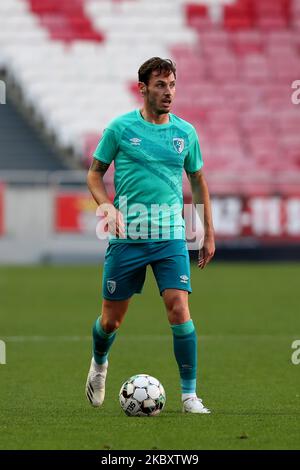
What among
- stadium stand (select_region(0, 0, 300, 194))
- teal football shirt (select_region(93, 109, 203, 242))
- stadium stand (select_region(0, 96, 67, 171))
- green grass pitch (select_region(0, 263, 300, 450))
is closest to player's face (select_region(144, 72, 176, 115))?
teal football shirt (select_region(93, 109, 203, 242))

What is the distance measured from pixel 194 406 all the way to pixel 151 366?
2.77 meters

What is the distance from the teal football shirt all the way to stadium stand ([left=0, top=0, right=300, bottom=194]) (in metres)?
18.6

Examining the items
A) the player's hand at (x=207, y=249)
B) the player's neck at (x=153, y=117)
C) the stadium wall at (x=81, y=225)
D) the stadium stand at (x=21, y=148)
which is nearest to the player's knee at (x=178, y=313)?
the player's hand at (x=207, y=249)

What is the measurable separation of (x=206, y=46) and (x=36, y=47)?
4.36m

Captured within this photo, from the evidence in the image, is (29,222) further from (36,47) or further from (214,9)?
(214,9)

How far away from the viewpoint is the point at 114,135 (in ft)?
24.6

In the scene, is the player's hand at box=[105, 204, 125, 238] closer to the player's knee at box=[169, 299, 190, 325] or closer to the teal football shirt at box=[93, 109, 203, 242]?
the teal football shirt at box=[93, 109, 203, 242]

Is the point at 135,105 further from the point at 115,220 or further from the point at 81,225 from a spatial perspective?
the point at 115,220

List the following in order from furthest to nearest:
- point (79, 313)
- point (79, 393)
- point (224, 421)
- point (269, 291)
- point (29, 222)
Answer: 1. point (29, 222)
2. point (269, 291)
3. point (79, 313)
4. point (79, 393)
5. point (224, 421)

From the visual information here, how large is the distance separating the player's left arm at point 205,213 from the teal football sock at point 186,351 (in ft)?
1.54

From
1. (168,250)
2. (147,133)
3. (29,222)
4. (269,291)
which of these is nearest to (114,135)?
(147,133)

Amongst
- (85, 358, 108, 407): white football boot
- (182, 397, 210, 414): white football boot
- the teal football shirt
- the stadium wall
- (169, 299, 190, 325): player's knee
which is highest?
the stadium wall

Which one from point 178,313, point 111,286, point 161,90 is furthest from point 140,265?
point 161,90

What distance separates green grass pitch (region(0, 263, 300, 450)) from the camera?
6465 millimetres
